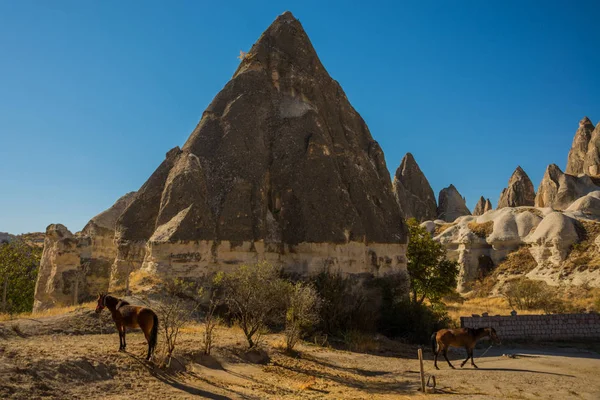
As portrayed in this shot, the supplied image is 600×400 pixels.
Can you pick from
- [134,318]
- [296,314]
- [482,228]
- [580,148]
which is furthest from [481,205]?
[134,318]

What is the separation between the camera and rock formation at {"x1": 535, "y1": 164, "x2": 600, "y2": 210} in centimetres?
5656

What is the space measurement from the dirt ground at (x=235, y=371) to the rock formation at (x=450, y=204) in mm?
48518

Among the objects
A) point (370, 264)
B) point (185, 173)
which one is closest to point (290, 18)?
point (185, 173)

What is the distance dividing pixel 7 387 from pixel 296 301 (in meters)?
8.03

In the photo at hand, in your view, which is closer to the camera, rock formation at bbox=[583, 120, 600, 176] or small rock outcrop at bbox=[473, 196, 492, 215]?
rock formation at bbox=[583, 120, 600, 176]

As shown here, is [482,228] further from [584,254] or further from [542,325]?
[542,325]

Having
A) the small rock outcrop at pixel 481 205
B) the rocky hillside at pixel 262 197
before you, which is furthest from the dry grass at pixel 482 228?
the small rock outcrop at pixel 481 205

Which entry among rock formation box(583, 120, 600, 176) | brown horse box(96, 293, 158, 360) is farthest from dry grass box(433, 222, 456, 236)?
brown horse box(96, 293, 158, 360)

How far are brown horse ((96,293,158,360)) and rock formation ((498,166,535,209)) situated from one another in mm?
67799

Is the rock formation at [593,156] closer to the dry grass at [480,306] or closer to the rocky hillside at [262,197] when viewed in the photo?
the dry grass at [480,306]

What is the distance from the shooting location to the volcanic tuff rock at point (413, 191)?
59688mm

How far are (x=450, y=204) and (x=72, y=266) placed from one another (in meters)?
52.4

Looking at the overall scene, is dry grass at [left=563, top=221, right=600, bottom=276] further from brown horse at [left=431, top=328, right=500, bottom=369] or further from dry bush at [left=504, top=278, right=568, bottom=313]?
brown horse at [left=431, top=328, right=500, bottom=369]

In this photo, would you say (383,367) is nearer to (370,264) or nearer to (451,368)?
(451,368)
